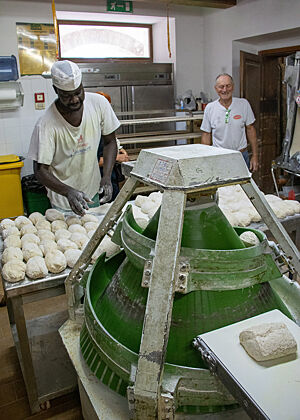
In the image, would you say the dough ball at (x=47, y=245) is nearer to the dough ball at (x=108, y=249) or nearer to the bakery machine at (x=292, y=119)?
the dough ball at (x=108, y=249)

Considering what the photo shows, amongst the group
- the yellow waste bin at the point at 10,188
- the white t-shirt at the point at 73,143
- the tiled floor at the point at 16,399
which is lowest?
the tiled floor at the point at 16,399

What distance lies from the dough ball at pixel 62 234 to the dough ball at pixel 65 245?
0.08m

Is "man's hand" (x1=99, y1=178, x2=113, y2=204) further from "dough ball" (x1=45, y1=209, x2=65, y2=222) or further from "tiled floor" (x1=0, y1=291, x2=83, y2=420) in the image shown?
"tiled floor" (x1=0, y1=291, x2=83, y2=420)

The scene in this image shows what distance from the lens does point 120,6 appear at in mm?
5070

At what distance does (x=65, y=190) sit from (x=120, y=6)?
3.71 meters

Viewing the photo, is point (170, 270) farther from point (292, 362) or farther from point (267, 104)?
point (267, 104)

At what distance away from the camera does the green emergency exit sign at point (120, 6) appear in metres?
5.00

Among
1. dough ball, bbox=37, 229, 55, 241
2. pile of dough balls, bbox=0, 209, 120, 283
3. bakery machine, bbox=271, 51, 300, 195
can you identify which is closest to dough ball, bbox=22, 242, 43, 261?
pile of dough balls, bbox=0, 209, 120, 283

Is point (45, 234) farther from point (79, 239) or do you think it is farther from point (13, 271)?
point (13, 271)

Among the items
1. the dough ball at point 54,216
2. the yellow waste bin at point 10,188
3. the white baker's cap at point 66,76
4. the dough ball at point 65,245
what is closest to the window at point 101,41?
the yellow waste bin at point 10,188

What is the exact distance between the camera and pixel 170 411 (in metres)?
0.86

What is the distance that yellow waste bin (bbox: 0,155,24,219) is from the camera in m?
4.47

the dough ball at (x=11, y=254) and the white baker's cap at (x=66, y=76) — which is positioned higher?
the white baker's cap at (x=66, y=76)

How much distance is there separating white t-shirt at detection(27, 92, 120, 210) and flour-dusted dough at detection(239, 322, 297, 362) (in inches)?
80.9
